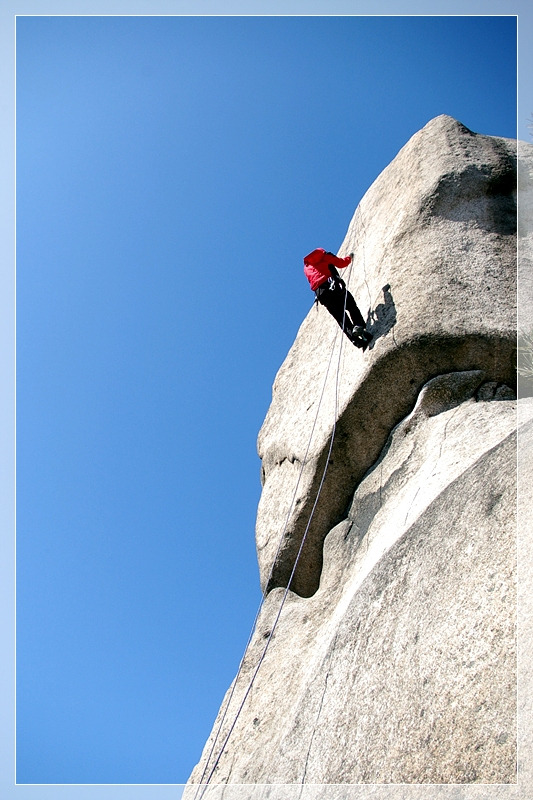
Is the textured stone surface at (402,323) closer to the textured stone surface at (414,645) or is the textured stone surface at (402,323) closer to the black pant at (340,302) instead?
the black pant at (340,302)

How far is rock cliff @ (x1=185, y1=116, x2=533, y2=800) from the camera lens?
6.69 metres

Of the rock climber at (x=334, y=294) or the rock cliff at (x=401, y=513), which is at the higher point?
the rock climber at (x=334, y=294)

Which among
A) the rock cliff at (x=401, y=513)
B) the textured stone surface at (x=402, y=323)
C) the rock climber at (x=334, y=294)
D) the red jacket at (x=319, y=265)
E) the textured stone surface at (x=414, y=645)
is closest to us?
the textured stone surface at (x=414, y=645)

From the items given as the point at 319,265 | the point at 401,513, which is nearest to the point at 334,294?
the point at 319,265

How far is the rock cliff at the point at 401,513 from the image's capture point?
6691 millimetres

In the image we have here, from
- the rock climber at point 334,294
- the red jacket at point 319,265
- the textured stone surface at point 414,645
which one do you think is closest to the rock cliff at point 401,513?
the textured stone surface at point 414,645

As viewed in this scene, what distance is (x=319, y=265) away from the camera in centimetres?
1130

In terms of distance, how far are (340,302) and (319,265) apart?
61 centimetres

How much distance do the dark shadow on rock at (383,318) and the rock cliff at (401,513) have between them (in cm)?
4

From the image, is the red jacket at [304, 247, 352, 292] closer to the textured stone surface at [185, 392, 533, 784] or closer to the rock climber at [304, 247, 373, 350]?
the rock climber at [304, 247, 373, 350]

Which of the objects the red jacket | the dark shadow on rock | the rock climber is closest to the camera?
the dark shadow on rock

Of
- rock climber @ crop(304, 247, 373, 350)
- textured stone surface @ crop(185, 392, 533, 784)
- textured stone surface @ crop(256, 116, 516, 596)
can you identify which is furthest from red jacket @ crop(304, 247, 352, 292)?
textured stone surface @ crop(185, 392, 533, 784)

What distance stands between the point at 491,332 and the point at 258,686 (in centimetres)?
512

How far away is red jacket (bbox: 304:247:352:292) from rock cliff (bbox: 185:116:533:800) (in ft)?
2.49
